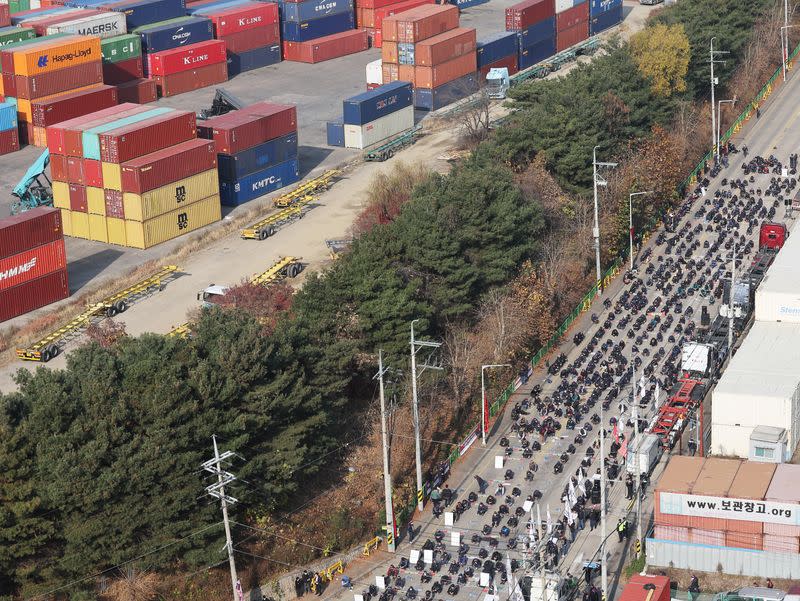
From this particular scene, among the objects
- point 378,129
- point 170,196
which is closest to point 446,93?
point 378,129

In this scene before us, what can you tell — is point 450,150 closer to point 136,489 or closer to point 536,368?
point 536,368

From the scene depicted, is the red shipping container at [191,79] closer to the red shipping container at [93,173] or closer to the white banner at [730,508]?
the red shipping container at [93,173]

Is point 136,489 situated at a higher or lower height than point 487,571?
higher

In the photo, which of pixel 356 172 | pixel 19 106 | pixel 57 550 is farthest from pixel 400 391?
pixel 19 106

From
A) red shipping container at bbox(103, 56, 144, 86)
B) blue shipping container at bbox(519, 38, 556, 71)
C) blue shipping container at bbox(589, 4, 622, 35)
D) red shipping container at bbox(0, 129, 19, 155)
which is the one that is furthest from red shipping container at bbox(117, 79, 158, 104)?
blue shipping container at bbox(589, 4, 622, 35)

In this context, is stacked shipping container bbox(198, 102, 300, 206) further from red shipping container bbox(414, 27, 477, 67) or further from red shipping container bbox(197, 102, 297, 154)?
red shipping container bbox(414, 27, 477, 67)

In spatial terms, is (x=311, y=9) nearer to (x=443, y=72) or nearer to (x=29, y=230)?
(x=443, y=72)
